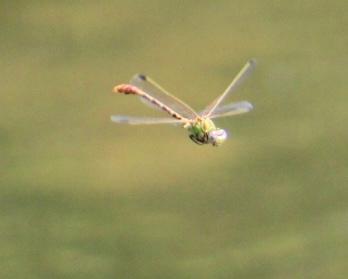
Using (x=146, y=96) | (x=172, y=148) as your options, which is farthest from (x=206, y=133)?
(x=172, y=148)

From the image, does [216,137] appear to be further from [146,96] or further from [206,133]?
[146,96]

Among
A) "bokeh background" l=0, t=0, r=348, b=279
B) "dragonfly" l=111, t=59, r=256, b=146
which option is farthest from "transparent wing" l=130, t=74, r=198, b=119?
"bokeh background" l=0, t=0, r=348, b=279

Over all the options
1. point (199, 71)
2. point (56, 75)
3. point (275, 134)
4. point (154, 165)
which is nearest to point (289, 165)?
point (275, 134)

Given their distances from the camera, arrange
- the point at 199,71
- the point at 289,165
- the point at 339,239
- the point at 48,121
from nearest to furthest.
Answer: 1. the point at 339,239
2. the point at 289,165
3. the point at 48,121
4. the point at 199,71

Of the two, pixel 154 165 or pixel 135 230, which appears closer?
pixel 135 230

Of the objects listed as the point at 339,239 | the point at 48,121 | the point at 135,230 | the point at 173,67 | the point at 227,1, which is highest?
the point at 227,1

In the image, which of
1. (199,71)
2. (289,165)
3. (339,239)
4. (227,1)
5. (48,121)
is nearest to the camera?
(339,239)

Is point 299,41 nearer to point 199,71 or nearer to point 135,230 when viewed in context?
point 199,71

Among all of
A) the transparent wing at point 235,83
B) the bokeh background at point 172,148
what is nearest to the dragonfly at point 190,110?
the transparent wing at point 235,83
